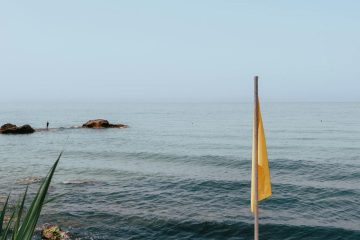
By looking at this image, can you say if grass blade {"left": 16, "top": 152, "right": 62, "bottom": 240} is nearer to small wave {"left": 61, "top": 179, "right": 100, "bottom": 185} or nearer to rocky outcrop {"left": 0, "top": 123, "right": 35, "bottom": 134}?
small wave {"left": 61, "top": 179, "right": 100, "bottom": 185}

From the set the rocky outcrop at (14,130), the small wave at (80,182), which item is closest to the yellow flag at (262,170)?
the small wave at (80,182)

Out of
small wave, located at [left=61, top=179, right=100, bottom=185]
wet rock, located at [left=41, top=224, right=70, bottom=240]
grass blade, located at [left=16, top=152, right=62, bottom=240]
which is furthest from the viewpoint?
small wave, located at [left=61, top=179, right=100, bottom=185]

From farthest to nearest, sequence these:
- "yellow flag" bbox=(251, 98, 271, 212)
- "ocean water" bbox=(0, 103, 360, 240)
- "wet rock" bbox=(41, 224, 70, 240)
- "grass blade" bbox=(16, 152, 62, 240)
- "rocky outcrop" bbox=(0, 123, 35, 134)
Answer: "rocky outcrop" bbox=(0, 123, 35, 134) < "ocean water" bbox=(0, 103, 360, 240) < "wet rock" bbox=(41, 224, 70, 240) < "yellow flag" bbox=(251, 98, 271, 212) < "grass blade" bbox=(16, 152, 62, 240)

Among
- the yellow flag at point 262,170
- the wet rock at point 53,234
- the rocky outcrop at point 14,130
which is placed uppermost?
the yellow flag at point 262,170

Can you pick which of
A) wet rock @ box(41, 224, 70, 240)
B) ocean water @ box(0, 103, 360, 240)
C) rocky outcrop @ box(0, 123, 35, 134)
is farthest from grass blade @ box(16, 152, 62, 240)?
rocky outcrop @ box(0, 123, 35, 134)

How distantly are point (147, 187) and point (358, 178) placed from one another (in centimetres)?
1743

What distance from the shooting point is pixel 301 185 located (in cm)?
2852

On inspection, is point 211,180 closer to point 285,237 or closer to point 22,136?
point 285,237

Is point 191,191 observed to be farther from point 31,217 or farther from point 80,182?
point 31,217

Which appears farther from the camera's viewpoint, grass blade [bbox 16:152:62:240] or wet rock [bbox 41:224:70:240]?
wet rock [bbox 41:224:70:240]

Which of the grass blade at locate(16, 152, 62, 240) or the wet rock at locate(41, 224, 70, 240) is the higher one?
the grass blade at locate(16, 152, 62, 240)

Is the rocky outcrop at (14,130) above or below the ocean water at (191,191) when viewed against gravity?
above

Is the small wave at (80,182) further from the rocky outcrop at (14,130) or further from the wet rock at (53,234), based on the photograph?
the rocky outcrop at (14,130)

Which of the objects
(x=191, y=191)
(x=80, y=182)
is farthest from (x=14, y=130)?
(x=191, y=191)
